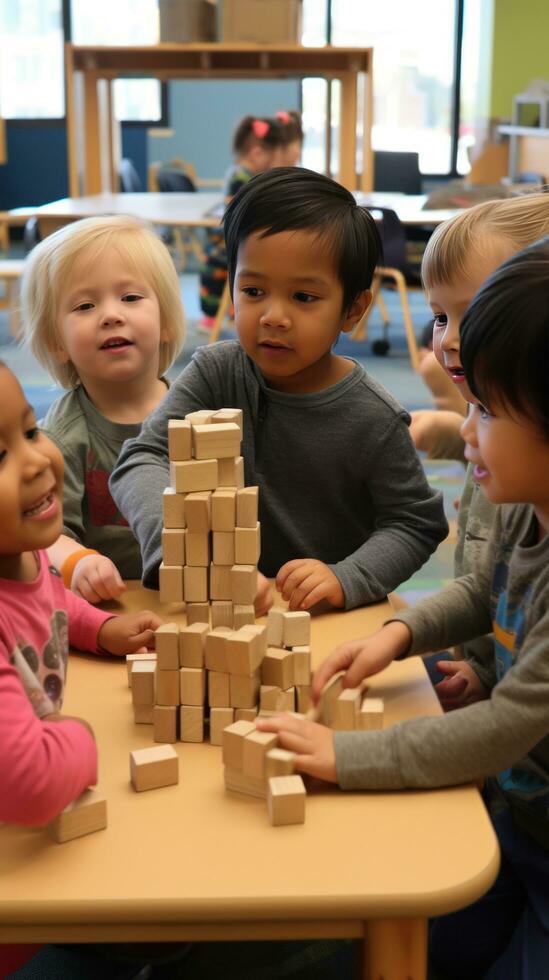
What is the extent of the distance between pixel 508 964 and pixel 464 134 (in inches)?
476

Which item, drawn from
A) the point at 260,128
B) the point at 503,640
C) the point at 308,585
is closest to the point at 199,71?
the point at 260,128

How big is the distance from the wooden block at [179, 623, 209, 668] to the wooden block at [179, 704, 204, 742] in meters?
0.04

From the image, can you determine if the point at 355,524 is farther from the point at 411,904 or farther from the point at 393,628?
the point at 411,904

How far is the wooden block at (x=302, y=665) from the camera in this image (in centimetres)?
109

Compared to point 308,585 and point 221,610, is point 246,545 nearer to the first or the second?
point 221,610

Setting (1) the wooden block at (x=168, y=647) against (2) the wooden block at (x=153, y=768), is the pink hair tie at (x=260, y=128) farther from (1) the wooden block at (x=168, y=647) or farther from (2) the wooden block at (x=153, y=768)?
(2) the wooden block at (x=153, y=768)

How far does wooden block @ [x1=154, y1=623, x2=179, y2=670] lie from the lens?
1.05 metres

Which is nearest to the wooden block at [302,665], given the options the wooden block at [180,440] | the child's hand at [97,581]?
the wooden block at [180,440]

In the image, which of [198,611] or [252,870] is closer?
[252,870]

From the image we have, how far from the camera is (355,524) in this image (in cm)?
164

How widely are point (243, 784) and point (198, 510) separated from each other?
269 millimetres

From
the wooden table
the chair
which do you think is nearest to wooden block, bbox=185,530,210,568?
the wooden table

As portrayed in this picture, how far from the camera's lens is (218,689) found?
1064 mm

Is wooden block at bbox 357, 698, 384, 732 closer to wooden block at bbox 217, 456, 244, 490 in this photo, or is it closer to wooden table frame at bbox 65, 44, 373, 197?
wooden block at bbox 217, 456, 244, 490
